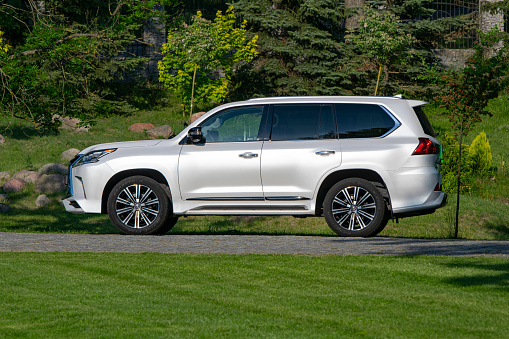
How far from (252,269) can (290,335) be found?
268 cm

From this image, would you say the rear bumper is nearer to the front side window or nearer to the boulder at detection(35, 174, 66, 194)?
the front side window

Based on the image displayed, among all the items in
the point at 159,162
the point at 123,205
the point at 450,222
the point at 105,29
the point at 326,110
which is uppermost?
the point at 105,29

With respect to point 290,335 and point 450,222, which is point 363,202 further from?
point 450,222

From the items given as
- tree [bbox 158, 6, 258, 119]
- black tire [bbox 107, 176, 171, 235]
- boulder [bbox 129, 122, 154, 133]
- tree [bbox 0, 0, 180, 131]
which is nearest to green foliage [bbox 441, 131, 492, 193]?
tree [bbox 0, 0, 180, 131]

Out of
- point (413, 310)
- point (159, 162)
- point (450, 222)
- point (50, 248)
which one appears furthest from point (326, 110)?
point (450, 222)

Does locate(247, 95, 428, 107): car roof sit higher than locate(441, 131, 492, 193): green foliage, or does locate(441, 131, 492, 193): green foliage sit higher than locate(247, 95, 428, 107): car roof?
locate(247, 95, 428, 107): car roof

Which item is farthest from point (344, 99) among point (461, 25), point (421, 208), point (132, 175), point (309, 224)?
point (461, 25)

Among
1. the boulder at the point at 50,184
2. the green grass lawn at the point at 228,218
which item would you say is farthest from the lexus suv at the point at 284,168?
the boulder at the point at 50,184

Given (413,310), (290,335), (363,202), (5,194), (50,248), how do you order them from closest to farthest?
(290,335) < (413,310) < (50,248) < (363,202) < (5,194)

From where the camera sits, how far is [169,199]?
419 inches

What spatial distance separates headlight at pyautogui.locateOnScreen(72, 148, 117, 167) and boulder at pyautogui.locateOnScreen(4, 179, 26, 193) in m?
12.9

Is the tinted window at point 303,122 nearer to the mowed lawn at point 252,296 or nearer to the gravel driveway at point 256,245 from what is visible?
the gravel driveway at point 256,245

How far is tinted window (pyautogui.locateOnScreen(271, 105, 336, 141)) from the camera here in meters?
10.4

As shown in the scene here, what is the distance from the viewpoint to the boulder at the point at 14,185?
2286 cm
